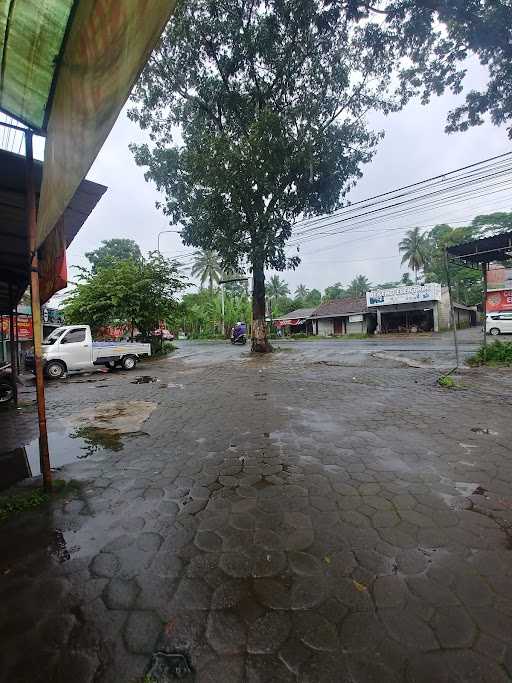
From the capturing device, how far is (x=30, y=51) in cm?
202

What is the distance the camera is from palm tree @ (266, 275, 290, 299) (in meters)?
63.1

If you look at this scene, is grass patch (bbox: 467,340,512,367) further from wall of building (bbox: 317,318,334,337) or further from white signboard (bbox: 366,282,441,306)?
wall of building (bbox: 317,318,334,337)

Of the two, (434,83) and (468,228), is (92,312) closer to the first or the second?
(434,83)

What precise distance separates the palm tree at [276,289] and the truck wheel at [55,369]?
51.9 meters

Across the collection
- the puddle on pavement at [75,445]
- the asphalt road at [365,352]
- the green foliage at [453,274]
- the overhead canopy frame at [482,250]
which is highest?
the green foliage at [453,274]

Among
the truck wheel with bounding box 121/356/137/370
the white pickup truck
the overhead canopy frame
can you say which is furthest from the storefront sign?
the white pickup truck

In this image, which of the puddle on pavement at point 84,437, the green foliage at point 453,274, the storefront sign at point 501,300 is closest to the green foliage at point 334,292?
the green foliage at point 453,274

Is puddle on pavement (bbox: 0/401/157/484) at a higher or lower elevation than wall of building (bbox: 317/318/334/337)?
lower

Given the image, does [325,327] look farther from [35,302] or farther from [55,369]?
[35,302]

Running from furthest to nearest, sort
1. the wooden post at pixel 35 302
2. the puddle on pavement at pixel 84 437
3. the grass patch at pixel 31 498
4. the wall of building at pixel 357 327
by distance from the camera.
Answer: the wall of building at pixel 357 327
the puddle on pavement at pixel 84 437
the wooden post at pixel 35 302
the grass patch at pixel 31 498

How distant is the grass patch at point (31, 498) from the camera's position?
287 cm

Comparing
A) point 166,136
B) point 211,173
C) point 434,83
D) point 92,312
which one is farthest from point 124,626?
point 166,136

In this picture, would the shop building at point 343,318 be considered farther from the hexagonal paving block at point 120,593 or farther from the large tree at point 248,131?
the hexagonal paving block at point 120,593

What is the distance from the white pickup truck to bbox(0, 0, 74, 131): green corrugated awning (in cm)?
1070
